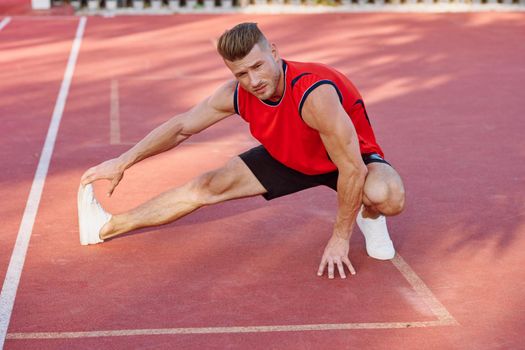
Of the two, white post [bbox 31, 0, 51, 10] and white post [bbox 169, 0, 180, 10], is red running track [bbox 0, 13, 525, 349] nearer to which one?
white post [bbox 31, 0, 51, 10]

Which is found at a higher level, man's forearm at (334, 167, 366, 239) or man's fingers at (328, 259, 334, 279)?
man's forearm at (334, 167, 366, 239)

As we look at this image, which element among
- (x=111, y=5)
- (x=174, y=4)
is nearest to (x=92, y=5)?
(x=111, y=5)

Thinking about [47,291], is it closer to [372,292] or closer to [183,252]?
[183,252]

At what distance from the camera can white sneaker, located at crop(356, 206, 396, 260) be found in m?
5.51

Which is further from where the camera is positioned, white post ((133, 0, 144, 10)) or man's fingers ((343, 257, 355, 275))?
white post ((133, 0, 144, 10))

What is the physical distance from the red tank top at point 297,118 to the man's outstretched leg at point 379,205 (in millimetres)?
215

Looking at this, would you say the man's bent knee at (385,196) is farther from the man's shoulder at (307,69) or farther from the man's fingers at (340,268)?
the man's shoulder at (307,69)

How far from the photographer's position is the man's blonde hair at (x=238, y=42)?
15.4 feet

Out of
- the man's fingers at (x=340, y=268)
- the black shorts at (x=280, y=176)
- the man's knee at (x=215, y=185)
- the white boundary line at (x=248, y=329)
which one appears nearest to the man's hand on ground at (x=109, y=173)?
the man's knee at (x=215, y=185)

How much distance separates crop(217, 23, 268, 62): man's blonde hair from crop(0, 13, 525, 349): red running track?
1.29 metres

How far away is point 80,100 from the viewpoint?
34.2ft

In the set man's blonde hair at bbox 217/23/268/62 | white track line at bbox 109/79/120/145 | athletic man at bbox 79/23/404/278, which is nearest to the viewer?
man's blonde hair at bbox 217/23/268/62

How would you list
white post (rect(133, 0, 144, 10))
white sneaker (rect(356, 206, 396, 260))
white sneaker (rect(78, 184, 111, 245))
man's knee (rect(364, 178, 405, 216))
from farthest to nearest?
white post (rect(133, 0, 144, 10)) → white sneaker (rect(78, 184, 111, 245)) → white sneaker (rect(356, 206, 396, 260)) → man's knee (rect(364, 178, 405, 216))

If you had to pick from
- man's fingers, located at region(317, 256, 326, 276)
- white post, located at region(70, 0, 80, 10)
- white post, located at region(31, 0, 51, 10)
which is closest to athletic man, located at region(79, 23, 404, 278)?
man's fingers, located at region(317, 256, 326, 276)
